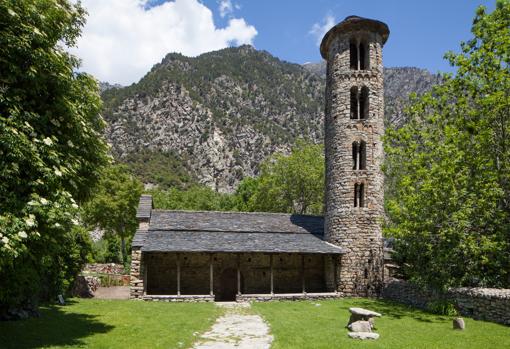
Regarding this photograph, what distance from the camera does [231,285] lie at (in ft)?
73.3

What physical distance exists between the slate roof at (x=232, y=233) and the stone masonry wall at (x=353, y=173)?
4.65ft

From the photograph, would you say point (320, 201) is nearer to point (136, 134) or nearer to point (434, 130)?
point (434, 130)

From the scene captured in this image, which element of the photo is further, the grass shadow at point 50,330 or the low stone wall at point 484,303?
the low stone wall at point 484,303

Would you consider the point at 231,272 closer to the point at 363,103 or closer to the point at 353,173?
the point at 353,173

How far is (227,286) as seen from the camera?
2231 cm

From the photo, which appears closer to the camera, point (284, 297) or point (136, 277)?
point (136, 277)

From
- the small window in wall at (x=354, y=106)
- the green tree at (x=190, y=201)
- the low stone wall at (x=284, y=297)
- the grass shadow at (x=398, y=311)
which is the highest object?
the small window in wall at (x=354, y=106)

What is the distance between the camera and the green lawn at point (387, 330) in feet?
33.1

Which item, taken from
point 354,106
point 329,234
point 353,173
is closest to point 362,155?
point 353,173

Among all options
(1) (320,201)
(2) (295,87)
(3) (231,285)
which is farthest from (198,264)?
(2) (295,87)

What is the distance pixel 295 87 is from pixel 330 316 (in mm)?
120560

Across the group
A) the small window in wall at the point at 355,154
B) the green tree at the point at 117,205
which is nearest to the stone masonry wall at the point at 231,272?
the small window in wall at the point at 355,154

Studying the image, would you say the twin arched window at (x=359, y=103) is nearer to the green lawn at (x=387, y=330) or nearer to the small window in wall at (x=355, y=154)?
the small window in wall at (x=355, y=154)

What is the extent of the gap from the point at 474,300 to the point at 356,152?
33.5 ft
